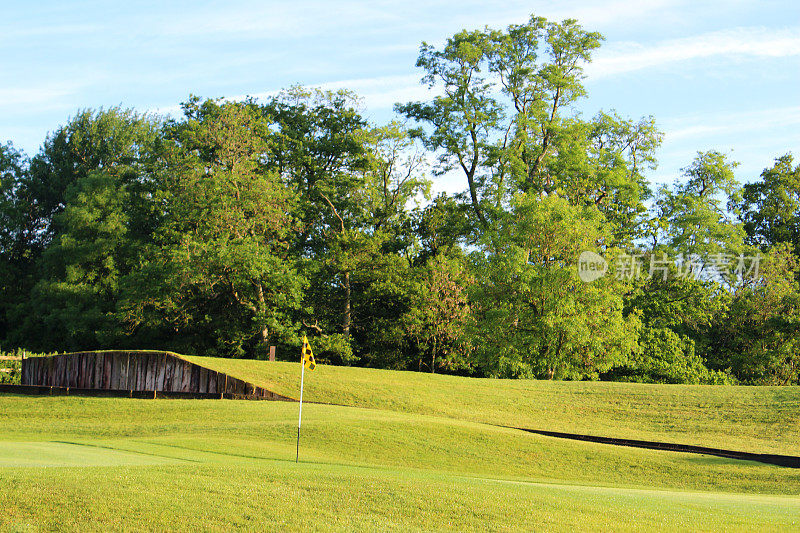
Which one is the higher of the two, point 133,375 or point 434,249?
point 434,249

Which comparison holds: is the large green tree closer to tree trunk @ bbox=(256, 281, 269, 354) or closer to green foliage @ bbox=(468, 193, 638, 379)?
tree trunk @ bbox=(256, 281, 269, 354)

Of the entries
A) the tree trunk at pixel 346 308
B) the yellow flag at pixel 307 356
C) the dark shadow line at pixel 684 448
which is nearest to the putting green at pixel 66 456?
the yellow flag at pixel 307 356

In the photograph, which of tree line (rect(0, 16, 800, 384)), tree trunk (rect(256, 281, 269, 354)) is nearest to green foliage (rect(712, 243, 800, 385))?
tree line (rect(0, 16, 800, 384))

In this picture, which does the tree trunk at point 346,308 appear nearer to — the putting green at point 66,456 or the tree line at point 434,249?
the tree line at point 434,249

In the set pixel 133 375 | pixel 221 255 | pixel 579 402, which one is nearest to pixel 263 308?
pixel 221 255

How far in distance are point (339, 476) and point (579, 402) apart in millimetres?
20833

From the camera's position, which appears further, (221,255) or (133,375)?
(221,255)

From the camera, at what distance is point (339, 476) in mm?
13500

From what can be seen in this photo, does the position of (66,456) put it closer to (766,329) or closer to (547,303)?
(547,303)

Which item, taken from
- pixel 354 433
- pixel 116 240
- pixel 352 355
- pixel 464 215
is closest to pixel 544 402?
pixel 354 433

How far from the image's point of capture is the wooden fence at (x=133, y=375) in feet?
98.3

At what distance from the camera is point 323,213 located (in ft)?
174

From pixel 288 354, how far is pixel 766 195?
4188cm

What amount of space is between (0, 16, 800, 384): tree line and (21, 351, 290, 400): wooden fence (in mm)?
9415
